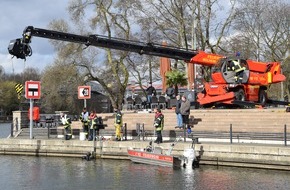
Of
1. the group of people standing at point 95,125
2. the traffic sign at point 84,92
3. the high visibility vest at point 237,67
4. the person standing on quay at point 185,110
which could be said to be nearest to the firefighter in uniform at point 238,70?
the high visibility vest at point 237,67

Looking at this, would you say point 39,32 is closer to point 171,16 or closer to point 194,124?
point 194,124

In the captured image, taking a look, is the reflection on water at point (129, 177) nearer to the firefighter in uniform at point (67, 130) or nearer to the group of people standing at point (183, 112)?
the firefighter in uniform at point (67, 130)

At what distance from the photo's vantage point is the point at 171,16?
157 ft

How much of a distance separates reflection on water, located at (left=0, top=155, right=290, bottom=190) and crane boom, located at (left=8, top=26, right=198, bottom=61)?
17.3ft

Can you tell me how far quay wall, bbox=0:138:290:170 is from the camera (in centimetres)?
1912

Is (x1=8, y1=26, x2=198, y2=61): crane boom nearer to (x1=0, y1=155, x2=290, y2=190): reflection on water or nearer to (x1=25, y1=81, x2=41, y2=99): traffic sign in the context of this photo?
(x1=25, y1=81, x2=41, y2=99): traffic sign

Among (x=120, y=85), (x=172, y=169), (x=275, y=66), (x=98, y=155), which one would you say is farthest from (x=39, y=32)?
(x=120, y=85)

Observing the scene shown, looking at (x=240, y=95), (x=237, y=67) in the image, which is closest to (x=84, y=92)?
(x=237, y=67)

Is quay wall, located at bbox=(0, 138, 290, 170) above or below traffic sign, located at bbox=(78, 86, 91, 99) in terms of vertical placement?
below

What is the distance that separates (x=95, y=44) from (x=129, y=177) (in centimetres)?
895

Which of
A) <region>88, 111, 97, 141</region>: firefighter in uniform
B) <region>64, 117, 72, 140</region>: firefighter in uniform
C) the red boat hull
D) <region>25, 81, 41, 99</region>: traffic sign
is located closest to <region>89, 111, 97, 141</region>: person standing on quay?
<region>88, 111, 97, 141</region>: firefighter in uniform

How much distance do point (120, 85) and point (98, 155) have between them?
99.8 ft

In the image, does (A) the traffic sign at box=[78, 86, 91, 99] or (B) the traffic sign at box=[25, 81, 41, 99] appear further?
(A) the traffic sign at box=[78, 86, 91, 99]

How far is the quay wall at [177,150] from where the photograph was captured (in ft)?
→ 62.7
